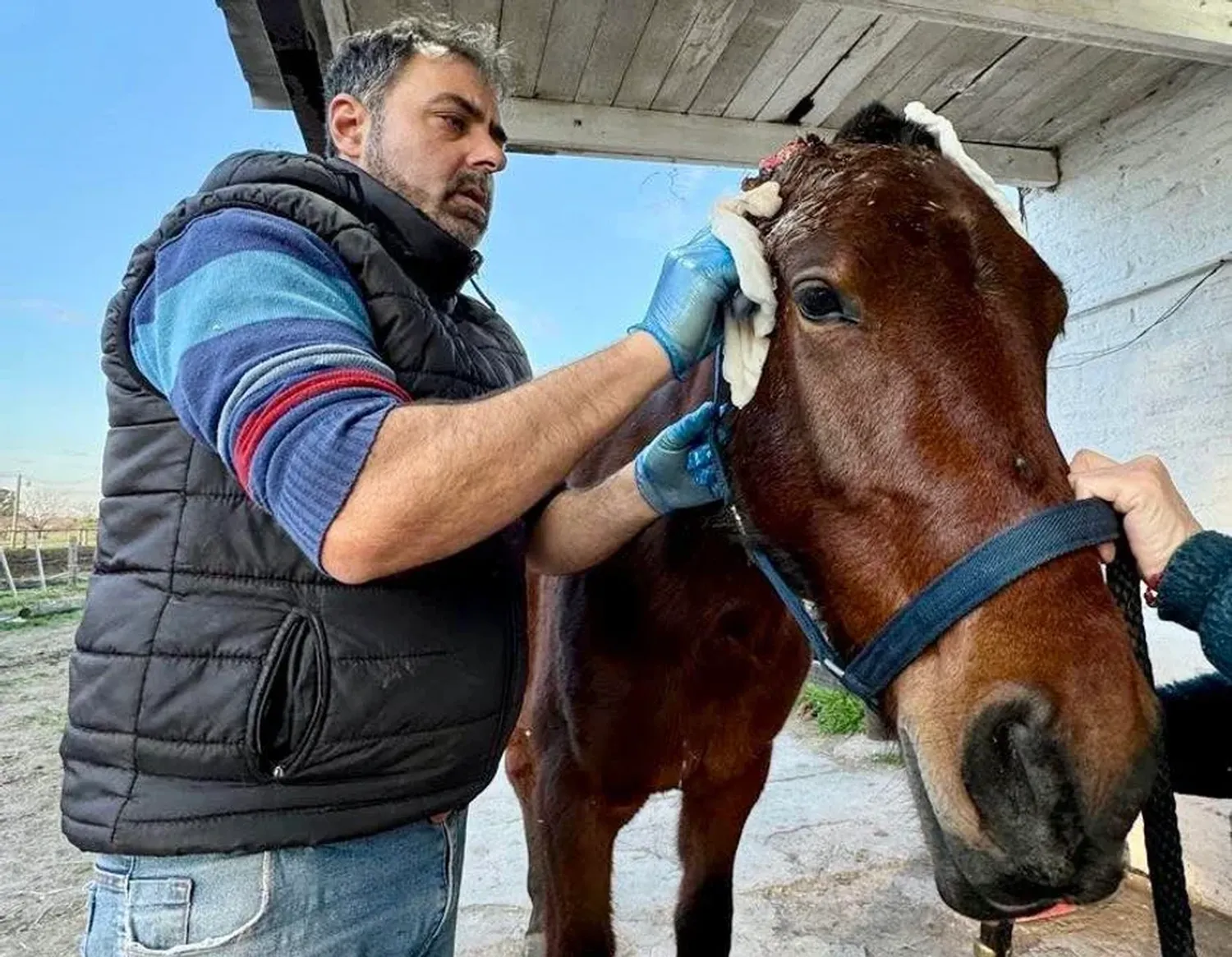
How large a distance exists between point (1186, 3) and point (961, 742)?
271 cm

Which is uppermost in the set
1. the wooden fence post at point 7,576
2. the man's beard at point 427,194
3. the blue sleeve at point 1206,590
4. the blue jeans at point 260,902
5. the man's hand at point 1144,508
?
the wooden fence post at point 7,576

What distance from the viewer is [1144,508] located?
1158 millimetres

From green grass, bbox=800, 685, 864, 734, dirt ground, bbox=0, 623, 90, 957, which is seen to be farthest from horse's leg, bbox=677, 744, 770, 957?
green grass, bbox=800, 685, 864, 734

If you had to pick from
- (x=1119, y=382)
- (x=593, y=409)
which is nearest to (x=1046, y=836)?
(x=593, y=409)

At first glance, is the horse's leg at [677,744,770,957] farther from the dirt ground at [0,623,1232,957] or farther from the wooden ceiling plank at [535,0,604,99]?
the wooden ceiling plank at [535,0,604,99]

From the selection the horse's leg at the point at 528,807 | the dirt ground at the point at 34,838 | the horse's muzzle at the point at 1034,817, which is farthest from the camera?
the dirt ground at the point at 34,838

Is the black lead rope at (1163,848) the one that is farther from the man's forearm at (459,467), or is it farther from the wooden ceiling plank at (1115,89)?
the wooden ceiling plank at (1115,89)

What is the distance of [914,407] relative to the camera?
113cm

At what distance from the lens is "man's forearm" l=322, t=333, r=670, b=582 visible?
3.23ft

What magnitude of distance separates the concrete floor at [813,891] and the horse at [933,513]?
1.69m

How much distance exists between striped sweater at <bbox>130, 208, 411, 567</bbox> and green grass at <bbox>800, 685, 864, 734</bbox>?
520 centimetres

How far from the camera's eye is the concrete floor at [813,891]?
316 centimetres

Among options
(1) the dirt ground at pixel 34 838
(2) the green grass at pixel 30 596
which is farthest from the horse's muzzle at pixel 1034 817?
(2) the green grass at pixel 30 596

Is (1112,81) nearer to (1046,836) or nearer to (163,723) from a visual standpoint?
(1046,836)
